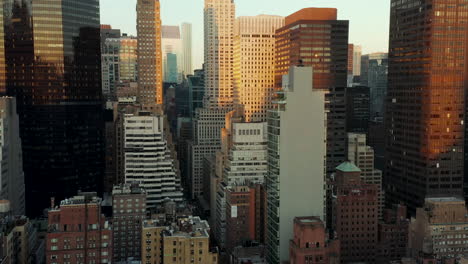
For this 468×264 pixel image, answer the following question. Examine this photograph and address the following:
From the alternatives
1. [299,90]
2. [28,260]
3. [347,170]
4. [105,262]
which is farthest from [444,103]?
[28,260]

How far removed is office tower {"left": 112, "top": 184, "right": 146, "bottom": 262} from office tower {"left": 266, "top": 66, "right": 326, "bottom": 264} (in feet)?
149

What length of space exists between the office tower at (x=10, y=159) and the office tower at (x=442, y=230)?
122 m

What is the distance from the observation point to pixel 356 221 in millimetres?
163625

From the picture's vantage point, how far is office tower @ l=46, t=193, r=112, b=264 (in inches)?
5344

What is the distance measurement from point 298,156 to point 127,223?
190 ft

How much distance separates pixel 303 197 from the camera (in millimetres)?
144250

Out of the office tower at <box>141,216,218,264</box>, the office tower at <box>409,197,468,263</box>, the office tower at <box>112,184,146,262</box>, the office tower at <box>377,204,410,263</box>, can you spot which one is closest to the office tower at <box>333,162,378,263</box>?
the office tower at <box>377,204,410,263</box>

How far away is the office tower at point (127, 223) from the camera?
550ft

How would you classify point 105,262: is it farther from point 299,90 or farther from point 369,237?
point 369,237

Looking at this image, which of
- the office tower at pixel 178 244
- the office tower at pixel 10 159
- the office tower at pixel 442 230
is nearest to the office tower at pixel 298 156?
the office tower at pixel 178 244

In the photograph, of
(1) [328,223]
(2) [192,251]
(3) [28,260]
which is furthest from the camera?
→ (1) [328,223]

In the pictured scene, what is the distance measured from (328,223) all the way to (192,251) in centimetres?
6534

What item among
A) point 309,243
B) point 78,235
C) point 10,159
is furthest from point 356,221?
point 10,159

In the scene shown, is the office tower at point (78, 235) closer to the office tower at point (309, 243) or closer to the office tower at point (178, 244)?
the office tower at point (178, 244)
